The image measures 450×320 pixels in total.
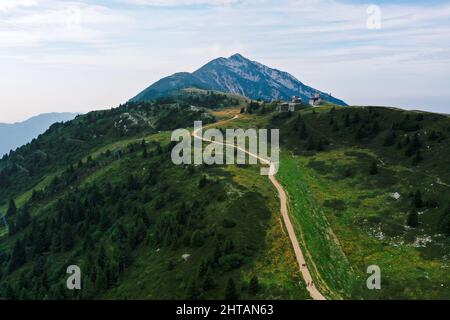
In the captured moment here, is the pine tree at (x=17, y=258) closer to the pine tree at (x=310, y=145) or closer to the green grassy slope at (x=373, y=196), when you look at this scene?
the green grassy slope at (x=373, y=196)

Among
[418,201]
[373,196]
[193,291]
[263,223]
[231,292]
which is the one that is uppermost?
[418,201]

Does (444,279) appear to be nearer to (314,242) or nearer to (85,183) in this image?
(314,242)

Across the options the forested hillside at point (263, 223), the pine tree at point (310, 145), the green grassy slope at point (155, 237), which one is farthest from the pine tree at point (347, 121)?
the green grassy slope at point (155, 237)

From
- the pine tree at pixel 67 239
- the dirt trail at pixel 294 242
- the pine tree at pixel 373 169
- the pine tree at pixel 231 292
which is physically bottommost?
the pine tree at pixel 67 239

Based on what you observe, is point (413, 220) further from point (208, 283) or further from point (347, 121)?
point (347, 121)

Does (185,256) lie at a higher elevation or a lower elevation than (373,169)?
lower

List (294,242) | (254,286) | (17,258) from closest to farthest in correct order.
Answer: (254,286)
(294,242)
(17,258)

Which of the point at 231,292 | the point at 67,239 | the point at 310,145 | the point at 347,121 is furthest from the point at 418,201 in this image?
the point at 67,239

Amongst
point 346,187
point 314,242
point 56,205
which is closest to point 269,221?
point 314,242

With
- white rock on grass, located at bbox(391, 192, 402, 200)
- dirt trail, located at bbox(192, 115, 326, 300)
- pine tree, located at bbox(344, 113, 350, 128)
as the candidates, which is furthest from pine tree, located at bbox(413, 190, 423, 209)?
pine tree, located at bbox(344, 113, 350, 128)

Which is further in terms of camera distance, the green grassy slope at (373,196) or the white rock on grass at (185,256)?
the white rock on grass at (185,256)

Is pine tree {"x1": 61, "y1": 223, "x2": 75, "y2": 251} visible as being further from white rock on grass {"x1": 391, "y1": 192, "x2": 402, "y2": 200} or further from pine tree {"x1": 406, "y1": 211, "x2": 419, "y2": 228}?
pine tree {"x1": 406, "y1": 211, "x2": 419, "y2": 228}
